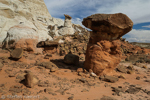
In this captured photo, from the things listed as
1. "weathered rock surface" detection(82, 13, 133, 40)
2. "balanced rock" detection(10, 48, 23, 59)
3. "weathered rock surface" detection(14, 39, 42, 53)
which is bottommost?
"balanced rock" detection(10, 48, 23, 59)

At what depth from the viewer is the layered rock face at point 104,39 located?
4.21 m

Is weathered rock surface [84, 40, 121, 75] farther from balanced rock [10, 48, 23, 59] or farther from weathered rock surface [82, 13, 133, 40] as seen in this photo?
balanced rock [10, 48, 23, 59]

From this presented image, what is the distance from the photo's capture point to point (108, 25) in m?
4.35

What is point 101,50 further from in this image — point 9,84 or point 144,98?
point 9,84

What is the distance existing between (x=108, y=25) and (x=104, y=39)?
68cm

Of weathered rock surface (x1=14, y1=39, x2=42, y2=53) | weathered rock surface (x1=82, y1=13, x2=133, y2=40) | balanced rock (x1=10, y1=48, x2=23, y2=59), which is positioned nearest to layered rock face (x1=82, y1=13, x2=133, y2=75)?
weathered rock surface (x1=82, y1=13, x2=133, y2=40)

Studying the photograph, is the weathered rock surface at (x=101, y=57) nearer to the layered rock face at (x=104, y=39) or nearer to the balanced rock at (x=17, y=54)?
the layered rock face at (x=104, y=39)

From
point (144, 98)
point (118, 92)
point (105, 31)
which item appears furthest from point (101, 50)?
point (144, 98)

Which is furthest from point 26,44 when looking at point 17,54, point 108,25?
point 108,25

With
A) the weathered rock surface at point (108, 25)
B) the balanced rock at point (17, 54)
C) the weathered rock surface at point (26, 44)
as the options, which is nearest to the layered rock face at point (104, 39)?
the weathered rock surface at point (108, 25)

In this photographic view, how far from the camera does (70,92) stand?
2.96m

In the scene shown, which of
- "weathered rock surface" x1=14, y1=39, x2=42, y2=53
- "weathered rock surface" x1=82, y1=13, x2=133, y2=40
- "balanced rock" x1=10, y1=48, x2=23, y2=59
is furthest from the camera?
"weathered rock surface" x1=14, y1=39, x2=42, y2=53

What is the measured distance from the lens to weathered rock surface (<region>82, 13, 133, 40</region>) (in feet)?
13.7

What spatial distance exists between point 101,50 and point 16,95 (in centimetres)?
363
